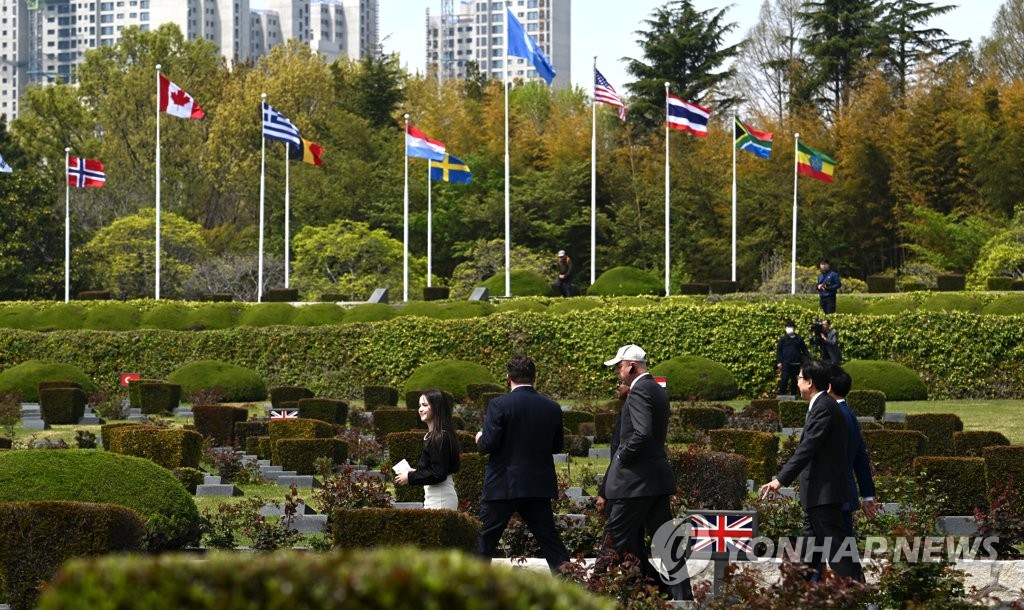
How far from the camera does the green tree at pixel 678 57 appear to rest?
63125mm

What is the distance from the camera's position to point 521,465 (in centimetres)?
1028

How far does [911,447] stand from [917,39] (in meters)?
49.3

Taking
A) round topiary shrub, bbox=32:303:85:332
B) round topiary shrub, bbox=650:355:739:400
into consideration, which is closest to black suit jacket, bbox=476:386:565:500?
round topiary shrub, bbox=650:355:739:400

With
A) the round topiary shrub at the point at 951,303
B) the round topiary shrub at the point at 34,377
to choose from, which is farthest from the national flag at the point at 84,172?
the round topiary shrub at the point at 951,303

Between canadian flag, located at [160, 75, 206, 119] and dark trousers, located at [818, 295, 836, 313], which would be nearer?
dark trousers, located at [818, 295, 836, 313]

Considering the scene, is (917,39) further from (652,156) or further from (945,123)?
(652,156)

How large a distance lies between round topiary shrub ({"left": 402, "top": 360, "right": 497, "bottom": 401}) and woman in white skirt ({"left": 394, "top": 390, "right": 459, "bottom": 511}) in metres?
18.8

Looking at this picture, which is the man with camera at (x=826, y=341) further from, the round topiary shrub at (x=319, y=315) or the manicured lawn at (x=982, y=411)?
the round topiary shrub at (x=319, y=315)

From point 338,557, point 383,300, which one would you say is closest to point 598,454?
point 338,557

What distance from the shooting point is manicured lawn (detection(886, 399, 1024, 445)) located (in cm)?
2502

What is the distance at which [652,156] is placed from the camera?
64500mm

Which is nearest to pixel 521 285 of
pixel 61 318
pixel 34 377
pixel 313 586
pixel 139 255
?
pixel 61 318

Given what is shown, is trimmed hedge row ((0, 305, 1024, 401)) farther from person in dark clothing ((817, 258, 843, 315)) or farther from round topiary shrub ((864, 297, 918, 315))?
round topiary shrub ((864, 297, 918, 315))

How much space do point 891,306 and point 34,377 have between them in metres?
18.6
